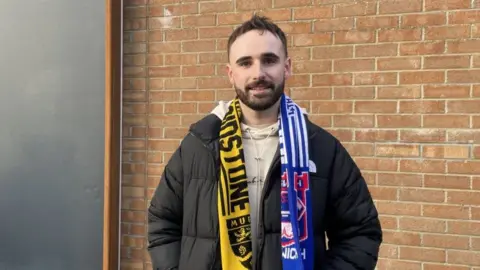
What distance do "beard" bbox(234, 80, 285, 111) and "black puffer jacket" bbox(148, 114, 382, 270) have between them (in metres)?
0.21

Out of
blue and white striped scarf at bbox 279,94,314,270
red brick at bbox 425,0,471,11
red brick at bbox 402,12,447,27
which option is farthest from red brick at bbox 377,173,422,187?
blue and white striped scarf at bbox 279,94,314,270

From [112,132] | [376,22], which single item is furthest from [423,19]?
[112,132]

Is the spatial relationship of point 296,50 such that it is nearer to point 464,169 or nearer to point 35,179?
point 464,169

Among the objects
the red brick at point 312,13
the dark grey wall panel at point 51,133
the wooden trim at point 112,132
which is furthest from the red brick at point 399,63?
the dark grey wall panel at point 51,133

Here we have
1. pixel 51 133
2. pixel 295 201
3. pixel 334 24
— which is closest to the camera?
pixel 295 201

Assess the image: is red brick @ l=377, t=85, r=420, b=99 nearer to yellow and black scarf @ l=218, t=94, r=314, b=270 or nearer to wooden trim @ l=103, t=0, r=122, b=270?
yellow and black scarf @ l=218, t=94, r=314, b=270

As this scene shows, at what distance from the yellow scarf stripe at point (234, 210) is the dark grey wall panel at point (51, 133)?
2.25 metres

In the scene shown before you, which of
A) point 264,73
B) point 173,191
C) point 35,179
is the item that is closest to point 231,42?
point 264,73

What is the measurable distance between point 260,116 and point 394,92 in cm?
152

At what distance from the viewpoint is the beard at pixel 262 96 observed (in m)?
2.01

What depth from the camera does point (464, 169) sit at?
3.17 meters

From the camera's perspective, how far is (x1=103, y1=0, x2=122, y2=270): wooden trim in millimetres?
3887

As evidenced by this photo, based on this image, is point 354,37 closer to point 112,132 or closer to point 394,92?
point 394,92

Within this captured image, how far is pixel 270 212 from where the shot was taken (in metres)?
1.99
